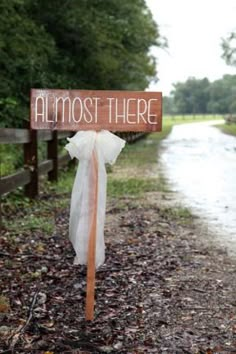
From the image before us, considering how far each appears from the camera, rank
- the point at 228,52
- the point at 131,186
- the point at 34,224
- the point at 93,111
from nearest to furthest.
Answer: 1. the point at 93,111
2. the point at 34,224
3. the point at 131,186
4. the point at 228,52

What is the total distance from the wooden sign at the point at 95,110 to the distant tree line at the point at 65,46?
6064mm

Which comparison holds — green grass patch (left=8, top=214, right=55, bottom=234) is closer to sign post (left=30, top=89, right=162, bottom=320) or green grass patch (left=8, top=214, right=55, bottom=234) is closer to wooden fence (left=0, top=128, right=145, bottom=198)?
wooden fence (left=0, top=128, right=145, bottom=198)

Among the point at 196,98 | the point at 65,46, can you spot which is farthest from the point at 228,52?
the point at 196,98

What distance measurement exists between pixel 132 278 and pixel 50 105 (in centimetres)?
164

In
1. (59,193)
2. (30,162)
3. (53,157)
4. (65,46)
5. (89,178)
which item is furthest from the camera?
(65,46)

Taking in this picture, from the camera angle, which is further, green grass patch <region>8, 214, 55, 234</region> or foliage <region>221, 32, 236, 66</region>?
foliage <region>221, 32, 236, 66</region>

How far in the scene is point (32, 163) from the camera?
854 centimetres

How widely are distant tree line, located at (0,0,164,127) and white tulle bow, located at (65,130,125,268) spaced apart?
6.03 meters

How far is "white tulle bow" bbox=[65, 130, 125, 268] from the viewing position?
4086 mm

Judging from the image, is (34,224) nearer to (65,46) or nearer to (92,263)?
(92,263)

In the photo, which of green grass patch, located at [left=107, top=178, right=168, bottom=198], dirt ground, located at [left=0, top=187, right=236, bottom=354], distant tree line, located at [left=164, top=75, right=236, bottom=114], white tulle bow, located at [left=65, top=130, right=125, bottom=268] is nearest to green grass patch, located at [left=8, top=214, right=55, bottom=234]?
dirt ground, located at [left=0, top=187, right=236, bottom=354]

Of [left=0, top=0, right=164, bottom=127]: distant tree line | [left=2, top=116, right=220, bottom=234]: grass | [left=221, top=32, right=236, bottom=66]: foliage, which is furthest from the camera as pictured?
[left=221, top=32, right=236, bottom=66]: foliage

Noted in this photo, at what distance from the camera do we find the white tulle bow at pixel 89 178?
4.09 metres

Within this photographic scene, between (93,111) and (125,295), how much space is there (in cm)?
140
